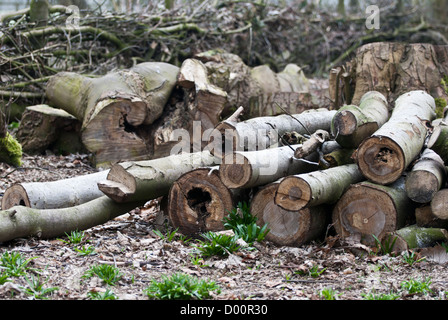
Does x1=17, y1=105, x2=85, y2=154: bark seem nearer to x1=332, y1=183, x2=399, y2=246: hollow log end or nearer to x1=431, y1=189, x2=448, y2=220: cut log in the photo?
x1=332, y1=183, x2=399, y2=246: hollow log end

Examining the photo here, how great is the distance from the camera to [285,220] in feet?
18.0

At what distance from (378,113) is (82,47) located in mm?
6862

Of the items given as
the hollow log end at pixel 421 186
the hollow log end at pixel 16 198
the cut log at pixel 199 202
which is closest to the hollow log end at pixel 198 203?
the cut log at pixel 199 202

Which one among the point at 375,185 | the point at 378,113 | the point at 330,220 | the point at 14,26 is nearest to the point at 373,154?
the point at 375,185

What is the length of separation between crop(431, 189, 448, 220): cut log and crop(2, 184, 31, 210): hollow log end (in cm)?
409

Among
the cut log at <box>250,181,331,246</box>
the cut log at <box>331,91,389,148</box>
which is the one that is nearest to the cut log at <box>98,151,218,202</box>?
the cut log at <box>250,181,331,246</box>

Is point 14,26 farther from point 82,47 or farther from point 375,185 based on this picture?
point 375,185

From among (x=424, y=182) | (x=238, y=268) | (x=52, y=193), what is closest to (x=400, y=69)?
(x=424, y=182)

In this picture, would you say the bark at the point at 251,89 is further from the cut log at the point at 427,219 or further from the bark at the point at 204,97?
the cut log at the point at 427,219

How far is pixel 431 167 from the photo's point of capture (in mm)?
5199

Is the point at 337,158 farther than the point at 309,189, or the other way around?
the point at 337,158

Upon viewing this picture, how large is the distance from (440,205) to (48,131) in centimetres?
632

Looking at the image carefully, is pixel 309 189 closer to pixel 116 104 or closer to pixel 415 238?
pixel 415 238

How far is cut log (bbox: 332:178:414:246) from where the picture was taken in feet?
17.1
